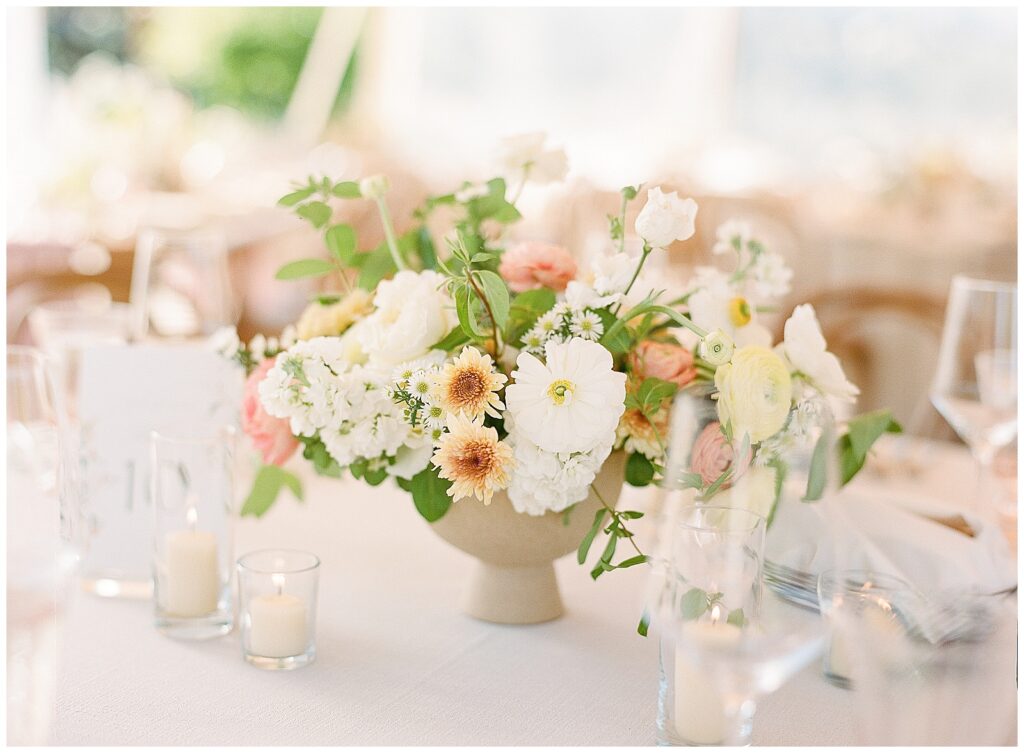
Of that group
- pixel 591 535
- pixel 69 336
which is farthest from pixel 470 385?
pixel 69 336

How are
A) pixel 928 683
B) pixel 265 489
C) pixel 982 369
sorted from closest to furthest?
1. pixel 928 683
2. pixel 265 489
3. pixel 982 369

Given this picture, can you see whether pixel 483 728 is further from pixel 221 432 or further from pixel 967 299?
pixel 967 299

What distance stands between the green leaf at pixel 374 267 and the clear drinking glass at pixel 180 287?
1.23 ft

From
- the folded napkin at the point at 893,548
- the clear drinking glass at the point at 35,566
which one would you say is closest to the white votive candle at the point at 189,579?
the clear drinking glass at the point at 35,566

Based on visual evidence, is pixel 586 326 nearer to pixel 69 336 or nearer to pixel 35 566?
pixel 35 566

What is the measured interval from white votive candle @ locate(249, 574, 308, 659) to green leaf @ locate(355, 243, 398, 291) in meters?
0.27

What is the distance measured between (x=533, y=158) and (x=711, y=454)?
314 millimetres

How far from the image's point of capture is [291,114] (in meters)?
7.47

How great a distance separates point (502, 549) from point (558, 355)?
0.20 m

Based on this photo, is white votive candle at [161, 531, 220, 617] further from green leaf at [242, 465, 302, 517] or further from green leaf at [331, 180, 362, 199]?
green leaf at [331, 180, 362, 199]

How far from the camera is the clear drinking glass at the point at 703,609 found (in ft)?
2.09

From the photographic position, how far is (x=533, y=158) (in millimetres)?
949

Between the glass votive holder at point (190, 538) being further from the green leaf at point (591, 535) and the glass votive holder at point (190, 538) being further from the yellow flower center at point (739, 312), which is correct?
the yellow flower center at point (739, 312)

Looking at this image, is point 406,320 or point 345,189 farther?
point 345,189
